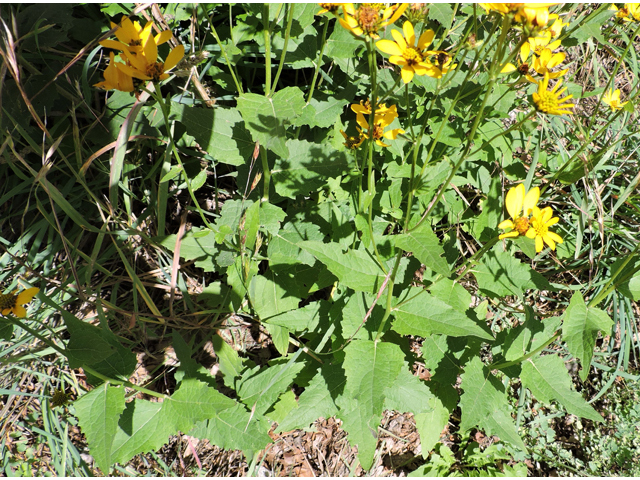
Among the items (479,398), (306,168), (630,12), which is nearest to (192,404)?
(306,168)

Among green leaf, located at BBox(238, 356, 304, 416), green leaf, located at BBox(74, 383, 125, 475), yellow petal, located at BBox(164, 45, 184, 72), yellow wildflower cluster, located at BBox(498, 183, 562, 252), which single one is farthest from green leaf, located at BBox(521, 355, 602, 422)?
yellow petal, located at BBox(164, 45, 184, 72)

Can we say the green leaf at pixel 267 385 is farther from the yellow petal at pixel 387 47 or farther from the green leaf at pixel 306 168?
the yellow petal at pixel 387 47

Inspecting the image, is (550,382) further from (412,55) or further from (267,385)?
(412,55)

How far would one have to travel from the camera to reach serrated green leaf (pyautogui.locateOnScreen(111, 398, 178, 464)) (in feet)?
6.06

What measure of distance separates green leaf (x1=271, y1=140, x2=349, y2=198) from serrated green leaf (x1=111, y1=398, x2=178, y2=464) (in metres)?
1.16

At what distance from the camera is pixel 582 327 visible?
1706mm

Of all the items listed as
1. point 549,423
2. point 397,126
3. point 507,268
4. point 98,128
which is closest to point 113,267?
point 98,128

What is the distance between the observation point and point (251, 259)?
2035 millimetres

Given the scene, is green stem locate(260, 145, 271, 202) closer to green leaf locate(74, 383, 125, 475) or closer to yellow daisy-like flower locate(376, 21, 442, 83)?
yellow daisy-like flower locate(376, 21, 442, 83)

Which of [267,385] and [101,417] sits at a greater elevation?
[101,417]

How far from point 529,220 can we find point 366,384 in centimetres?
92

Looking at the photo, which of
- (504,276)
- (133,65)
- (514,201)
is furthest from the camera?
(504,276)

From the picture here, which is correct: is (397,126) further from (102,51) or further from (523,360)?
(102,51)

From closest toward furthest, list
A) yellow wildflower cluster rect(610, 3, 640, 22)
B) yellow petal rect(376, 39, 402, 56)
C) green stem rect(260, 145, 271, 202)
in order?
yellow petal rect(376, 39, 402, 56)
green stem rect(260, 145, 271, 202)
yellow wildflower cluster rect(610, 3, 640, 22)
